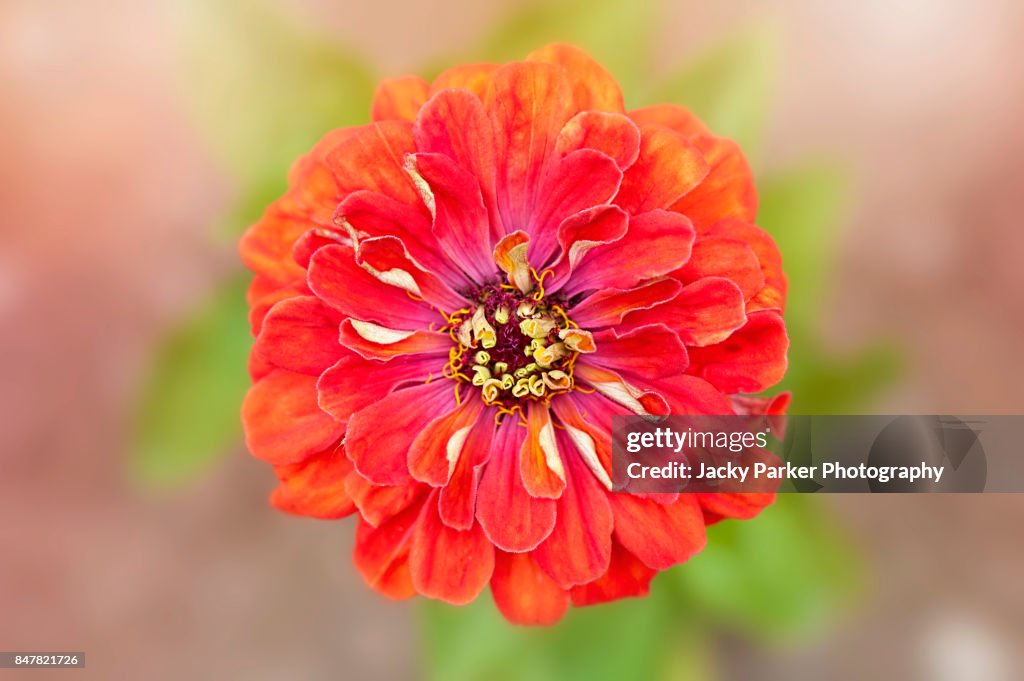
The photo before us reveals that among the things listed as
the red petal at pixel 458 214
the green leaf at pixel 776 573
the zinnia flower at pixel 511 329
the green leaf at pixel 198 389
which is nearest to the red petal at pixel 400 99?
the zinnia flower at pixel 511 329

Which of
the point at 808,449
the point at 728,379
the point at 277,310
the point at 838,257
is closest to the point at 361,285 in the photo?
the point at 277,310

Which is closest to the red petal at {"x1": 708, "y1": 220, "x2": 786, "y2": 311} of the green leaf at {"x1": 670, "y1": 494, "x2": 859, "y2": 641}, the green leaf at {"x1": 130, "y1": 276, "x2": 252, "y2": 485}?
the green leaf at {"x1": 670, "y1": 494, "x2": 859, "y2": 641}

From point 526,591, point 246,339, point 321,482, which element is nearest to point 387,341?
point 321,482

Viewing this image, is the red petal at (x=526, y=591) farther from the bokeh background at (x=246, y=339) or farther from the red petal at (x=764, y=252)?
the bokeh background at (x=246, y=339)

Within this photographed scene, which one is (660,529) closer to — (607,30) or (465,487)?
(465,487)

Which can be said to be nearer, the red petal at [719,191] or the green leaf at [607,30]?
the red petal at [719,191]

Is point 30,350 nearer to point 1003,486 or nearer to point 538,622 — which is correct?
point 538,622

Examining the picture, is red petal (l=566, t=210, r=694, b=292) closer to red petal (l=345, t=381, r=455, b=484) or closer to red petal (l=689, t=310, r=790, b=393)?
red petal (l=689, t=310, r=790, b=393)
